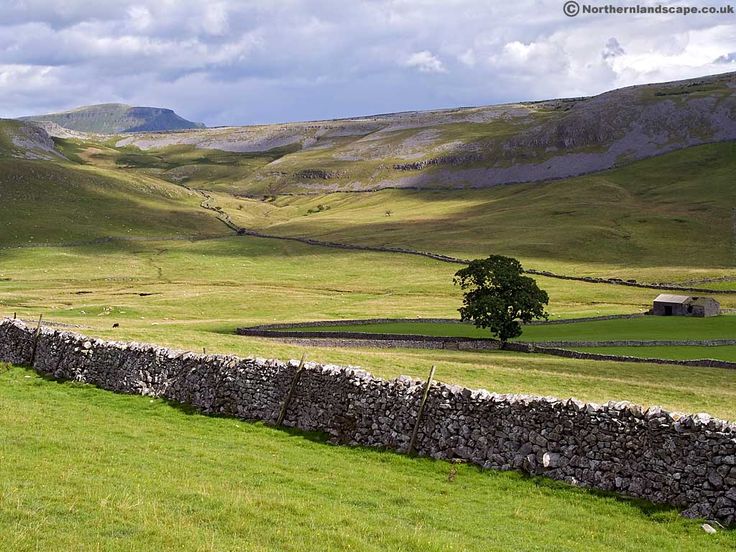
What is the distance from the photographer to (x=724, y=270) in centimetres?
12875

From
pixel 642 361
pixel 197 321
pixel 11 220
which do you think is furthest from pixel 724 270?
pixel 11 220

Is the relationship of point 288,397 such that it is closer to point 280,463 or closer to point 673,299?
point 280,463

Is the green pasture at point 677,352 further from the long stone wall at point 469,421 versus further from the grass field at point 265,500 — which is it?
the grass field at point 265,500

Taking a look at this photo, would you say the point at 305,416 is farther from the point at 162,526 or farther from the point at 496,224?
the point at 496,224

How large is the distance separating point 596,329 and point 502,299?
46.6 ft

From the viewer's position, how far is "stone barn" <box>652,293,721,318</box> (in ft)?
297

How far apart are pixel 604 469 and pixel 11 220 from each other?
18338 cm

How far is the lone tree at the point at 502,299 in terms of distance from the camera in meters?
68.5

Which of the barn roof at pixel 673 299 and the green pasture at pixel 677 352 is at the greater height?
the barn roof at pixel 673 299

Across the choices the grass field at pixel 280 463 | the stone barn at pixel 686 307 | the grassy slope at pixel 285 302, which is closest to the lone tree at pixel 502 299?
the grass field at pixel 280 463

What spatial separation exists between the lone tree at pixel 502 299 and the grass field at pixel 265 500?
45620 mm

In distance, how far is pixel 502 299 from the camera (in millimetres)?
69438

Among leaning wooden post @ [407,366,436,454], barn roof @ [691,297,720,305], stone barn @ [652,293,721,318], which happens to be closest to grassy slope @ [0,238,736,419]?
stone barn @ [652,293,721,318]

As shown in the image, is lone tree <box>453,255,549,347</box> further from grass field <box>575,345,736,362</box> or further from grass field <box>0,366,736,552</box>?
grass field <box>0,366,736,552</box>
